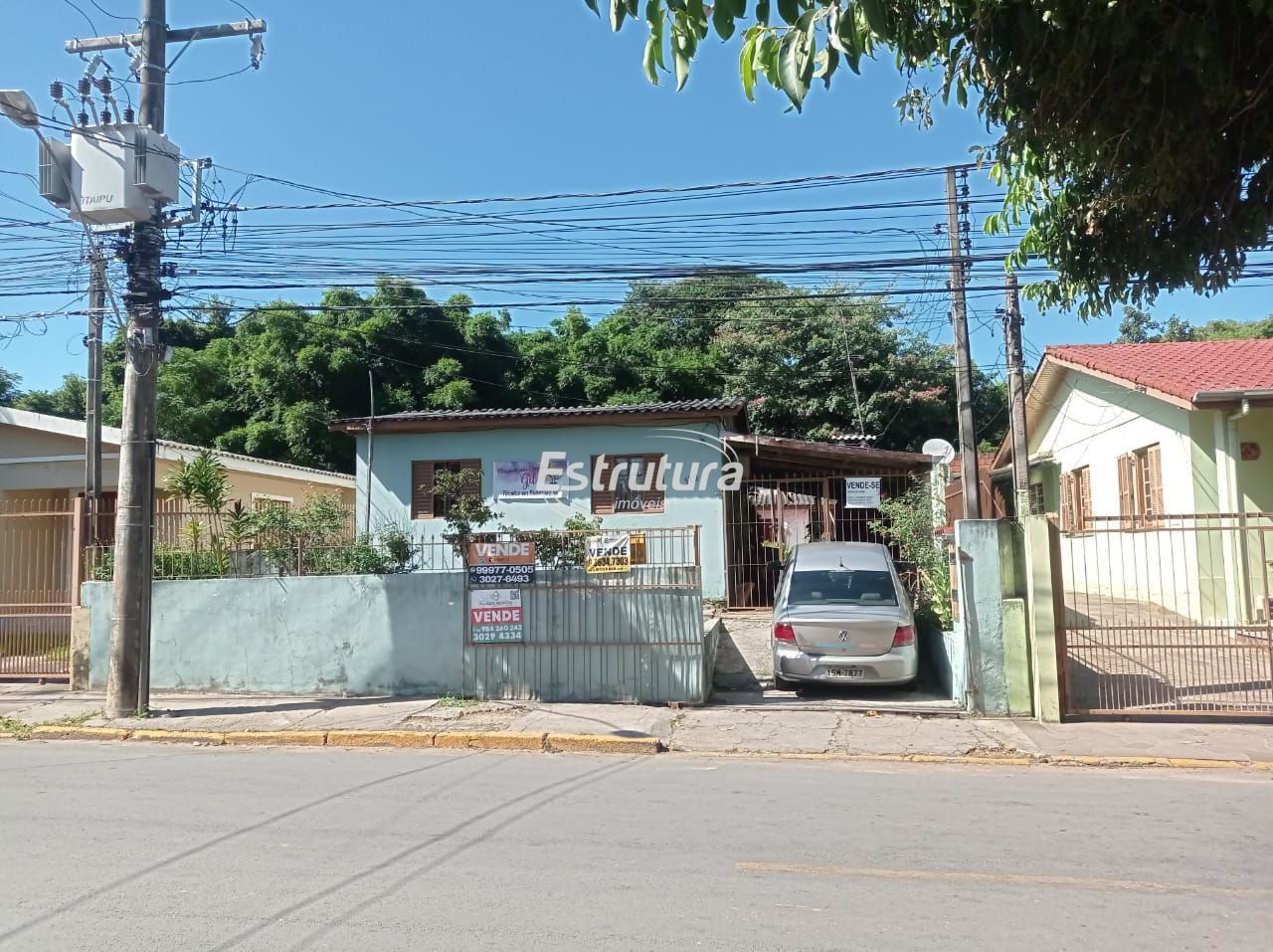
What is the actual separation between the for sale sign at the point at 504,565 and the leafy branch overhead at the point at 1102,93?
6486 millimetres

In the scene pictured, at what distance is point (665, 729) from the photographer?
9.31 meters

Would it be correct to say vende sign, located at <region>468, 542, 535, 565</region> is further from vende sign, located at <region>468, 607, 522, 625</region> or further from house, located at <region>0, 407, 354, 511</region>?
house, located at <region>0, 407, 354, 511</region>

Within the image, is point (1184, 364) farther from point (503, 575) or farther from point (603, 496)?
point (503, 575)

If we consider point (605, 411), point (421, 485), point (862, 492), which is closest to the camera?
point (862, 492)

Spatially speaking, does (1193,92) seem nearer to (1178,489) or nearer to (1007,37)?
(1007,37)

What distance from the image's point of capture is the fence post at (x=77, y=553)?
12.1 metres

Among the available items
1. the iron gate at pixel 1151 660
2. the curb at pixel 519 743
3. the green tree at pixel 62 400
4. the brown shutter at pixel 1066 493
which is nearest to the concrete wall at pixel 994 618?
the iron gate at pixel 1151 660

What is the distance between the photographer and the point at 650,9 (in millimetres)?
3332

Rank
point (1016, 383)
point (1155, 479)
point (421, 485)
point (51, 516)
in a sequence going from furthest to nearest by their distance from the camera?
point (421, 485), point (1016, 383), point (1155, 479), point (51, 516)

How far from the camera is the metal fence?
1034 centimetres

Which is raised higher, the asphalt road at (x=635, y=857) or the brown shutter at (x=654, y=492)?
the brown shutter at (x=654, y=492)

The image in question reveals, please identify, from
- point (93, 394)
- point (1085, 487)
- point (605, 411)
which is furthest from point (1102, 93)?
point (1085, 487)

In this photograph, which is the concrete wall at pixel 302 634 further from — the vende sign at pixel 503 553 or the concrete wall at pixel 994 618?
the concrete wall at pixel 994 618

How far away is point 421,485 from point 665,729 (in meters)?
10.7
